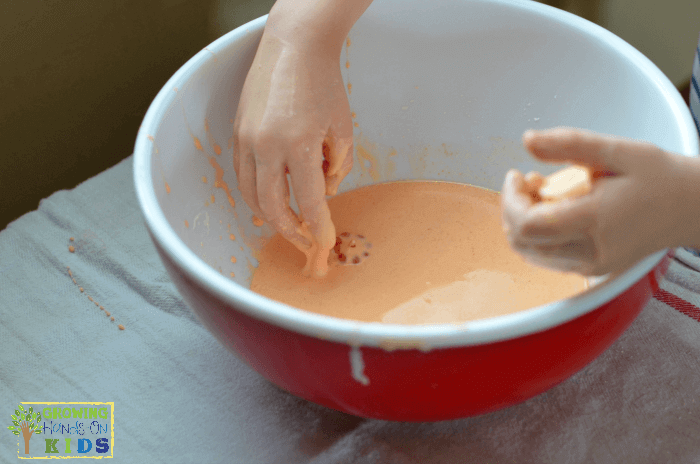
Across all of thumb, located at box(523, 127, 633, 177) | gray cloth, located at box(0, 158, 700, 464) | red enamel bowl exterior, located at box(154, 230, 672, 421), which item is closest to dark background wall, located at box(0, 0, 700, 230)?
gray cloth, located at box(0, 158, 700, 464)

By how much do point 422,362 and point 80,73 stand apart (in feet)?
2.52

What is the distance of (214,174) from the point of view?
67 centimetres

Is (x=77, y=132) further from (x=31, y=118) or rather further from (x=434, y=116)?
(x=434, y=116)

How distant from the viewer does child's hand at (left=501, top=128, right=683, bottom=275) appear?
365 mm

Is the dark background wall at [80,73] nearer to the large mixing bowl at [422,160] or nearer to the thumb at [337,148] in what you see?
the large mixing bowl at [422,160]

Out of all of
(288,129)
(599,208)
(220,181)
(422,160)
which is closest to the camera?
(599,208)

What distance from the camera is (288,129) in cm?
55

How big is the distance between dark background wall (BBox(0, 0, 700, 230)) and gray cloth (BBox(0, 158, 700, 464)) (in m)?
0.23

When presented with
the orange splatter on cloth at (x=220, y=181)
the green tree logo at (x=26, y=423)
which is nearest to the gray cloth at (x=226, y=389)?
the green tree logo at (x=26, y=423)

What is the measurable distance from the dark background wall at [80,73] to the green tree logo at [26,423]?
1.52ft

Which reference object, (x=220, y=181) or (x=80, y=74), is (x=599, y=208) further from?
(x=80, y=74)

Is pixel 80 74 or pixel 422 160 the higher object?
pixel 80 74

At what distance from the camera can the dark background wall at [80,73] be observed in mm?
852

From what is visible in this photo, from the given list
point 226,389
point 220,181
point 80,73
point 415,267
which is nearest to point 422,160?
point 415,267
